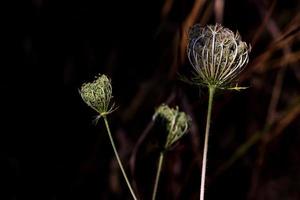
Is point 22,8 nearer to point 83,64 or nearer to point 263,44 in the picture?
point 83,64

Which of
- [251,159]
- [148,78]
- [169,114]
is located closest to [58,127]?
[148,78]

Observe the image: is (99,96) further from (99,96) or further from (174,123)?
(174,123)

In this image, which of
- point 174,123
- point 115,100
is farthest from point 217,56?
point 115,100

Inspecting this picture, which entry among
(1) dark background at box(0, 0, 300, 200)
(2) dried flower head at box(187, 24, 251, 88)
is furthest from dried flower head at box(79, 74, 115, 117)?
(1) dark background at box(0, 0, 300, 200)

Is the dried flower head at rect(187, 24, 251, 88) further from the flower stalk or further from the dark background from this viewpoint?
the dark background

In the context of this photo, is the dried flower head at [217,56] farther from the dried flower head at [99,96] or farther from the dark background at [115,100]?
the dark background at [115,100]

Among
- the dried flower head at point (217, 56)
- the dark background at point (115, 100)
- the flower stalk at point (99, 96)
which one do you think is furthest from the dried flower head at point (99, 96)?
the dark background at point (115, 100)

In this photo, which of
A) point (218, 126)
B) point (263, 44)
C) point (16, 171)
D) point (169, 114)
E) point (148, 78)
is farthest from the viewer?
point (263, 44)
